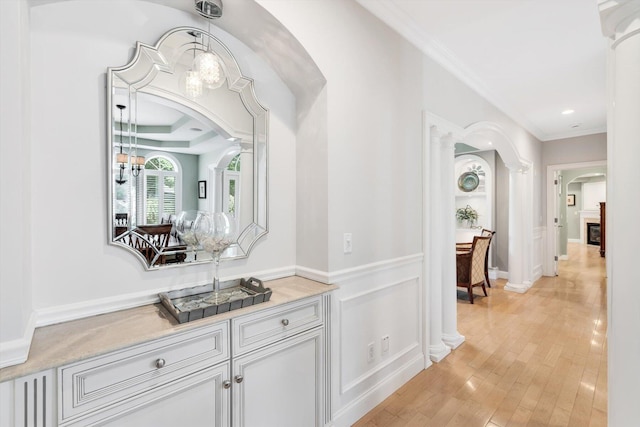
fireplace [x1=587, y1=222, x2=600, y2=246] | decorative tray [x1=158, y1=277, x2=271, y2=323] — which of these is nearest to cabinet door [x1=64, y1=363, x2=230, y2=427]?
decorative tray [x1=158, y1=277, x2=271, y2=323]

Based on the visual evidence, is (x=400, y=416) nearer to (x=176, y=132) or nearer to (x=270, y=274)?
(x=270, y=274)

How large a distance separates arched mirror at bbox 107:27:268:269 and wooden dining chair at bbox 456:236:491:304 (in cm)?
356

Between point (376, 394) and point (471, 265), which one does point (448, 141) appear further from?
point (376, 394)

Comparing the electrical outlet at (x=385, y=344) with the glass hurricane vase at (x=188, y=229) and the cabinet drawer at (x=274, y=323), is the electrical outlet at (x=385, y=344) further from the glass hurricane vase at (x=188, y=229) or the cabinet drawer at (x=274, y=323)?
the glass hurricane vase at (x=188, y=229)

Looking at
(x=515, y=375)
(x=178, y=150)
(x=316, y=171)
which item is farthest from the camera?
(x=515, y=375)

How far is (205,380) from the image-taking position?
1.24m

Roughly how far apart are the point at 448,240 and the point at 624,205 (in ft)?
6.21

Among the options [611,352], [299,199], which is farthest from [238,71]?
[611,352]

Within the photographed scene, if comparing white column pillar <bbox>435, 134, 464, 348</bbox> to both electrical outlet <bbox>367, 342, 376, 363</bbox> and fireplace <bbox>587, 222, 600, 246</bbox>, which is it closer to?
electrical outlet <bbox>367, 342, 376, 363</bbox>

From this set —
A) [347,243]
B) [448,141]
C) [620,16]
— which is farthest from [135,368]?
[448,141]

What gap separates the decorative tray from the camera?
1235mm

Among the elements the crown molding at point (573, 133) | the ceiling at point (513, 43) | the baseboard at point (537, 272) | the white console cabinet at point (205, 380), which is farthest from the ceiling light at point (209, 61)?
the crown molding at point (573, 133)

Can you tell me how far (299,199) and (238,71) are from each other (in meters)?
0.84

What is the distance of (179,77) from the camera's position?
1531 millimetres
